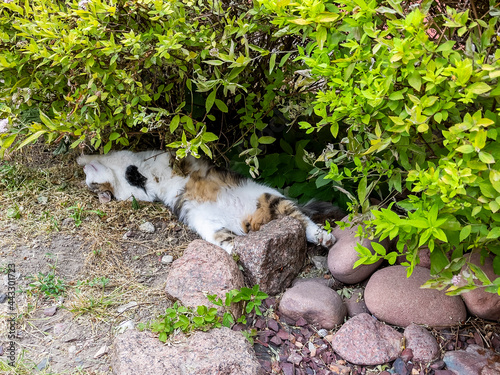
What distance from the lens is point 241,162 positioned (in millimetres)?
3711

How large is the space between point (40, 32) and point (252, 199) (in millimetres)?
1878

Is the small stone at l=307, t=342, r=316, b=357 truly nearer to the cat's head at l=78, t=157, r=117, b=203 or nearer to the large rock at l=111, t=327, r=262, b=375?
the large rock at l=111, t=327, r=262, b=375

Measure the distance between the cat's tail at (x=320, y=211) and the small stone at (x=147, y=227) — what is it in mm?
1139

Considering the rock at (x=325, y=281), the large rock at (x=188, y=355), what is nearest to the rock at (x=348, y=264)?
the rock at (x=325, y=281)

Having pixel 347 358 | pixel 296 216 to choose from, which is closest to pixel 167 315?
pixel 347 358

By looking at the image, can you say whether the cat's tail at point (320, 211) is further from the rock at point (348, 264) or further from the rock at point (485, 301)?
the rock at point (485, 301)

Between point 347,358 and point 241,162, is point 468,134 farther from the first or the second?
point 241,162

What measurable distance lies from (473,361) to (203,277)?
1.44 m

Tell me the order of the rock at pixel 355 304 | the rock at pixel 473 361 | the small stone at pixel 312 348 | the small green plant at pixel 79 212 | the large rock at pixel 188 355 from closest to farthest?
the large rock at pixel 188 355
the rock at pixel 473 361
the small stone at pixel 312 348
the rock at pixel 355 304
the small green plant at pixel 79 212

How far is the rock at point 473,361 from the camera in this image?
2139 mm

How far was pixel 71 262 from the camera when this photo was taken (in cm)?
295

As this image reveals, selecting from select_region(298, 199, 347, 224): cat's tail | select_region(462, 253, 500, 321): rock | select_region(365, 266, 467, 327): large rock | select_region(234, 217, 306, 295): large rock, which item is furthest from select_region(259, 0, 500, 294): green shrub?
select_region(298, 199, 347, 224): cat's tail

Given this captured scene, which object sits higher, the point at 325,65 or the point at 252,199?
the point at 325,65

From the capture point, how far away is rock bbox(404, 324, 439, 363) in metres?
2.24
